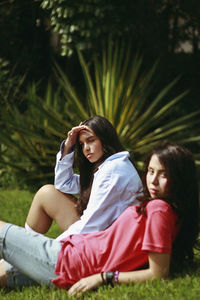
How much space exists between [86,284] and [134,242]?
1.06 feet

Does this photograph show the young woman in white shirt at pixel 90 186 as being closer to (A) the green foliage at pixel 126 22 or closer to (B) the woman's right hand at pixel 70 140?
(B) the woman's right hand at pixel 70 140

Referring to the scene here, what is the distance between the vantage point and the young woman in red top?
249cm

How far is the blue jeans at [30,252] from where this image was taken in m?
2.72

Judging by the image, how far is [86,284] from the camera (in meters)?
2.57

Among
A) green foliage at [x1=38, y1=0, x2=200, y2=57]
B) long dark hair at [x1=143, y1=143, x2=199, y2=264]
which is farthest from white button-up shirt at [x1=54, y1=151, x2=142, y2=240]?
green foliage at [x1=38, y1=0, x2=200, y2=57]

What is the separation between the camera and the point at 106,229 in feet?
9.15

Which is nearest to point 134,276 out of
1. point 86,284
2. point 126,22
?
point 86,284

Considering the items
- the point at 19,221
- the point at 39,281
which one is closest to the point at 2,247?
the point at 39,281

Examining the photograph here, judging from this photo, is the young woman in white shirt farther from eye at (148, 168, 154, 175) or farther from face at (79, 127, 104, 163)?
eye at (148, 168, 154, 175)

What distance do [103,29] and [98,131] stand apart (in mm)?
3745

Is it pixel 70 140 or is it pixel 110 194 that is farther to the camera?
pixel 70 140

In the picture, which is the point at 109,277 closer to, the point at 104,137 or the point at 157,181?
the point at 157,181

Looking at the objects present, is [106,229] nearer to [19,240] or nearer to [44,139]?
[19,240]

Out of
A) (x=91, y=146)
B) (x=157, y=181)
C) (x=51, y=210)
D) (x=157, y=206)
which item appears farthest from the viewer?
(x=51, y=210)
